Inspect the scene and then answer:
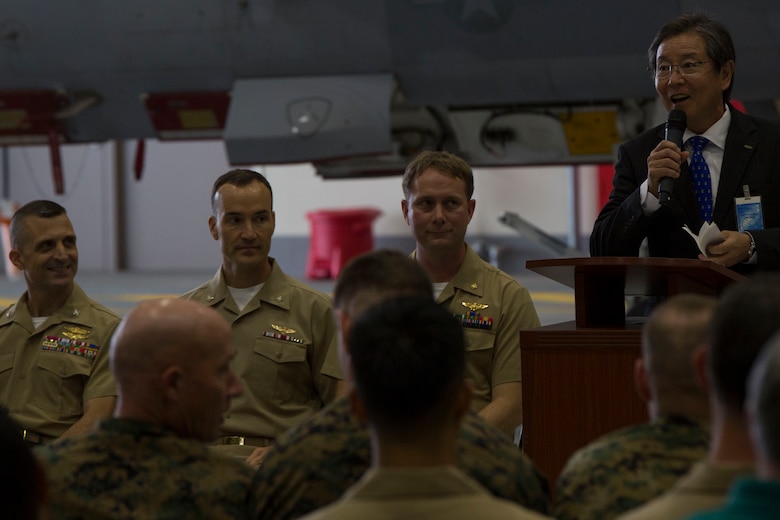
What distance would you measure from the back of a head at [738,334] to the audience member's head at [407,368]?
0.40 metres

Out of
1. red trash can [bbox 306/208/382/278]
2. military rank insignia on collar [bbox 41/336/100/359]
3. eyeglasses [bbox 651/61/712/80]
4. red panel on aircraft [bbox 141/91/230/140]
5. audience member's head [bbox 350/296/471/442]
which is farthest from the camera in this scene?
red trash can [bbox 306/208/382/278]

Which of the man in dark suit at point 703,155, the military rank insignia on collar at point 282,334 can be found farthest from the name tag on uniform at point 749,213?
the military rank insignia on collar at point 282,334

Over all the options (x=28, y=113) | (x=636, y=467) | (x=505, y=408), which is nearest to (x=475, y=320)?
(x=505, y=408)

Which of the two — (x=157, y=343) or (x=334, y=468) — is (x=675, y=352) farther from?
(x=157, y=343)

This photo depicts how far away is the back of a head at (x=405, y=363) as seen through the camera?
A: 5.44ft

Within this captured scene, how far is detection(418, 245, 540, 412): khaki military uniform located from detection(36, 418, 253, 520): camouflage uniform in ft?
4.83

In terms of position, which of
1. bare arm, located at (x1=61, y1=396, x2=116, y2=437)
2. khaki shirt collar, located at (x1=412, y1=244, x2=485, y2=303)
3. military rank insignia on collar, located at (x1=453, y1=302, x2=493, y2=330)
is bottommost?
bare arm, located at (x1=61, y1=396, x2=116, y2=437)

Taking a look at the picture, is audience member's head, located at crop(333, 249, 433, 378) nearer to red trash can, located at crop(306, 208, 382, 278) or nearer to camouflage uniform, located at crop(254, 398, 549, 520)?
camouflage uniform, located at crop(254, 398, 549, 520)

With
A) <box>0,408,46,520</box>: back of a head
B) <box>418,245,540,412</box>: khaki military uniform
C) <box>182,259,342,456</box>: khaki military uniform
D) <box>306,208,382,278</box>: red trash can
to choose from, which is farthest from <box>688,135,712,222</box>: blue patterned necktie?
<box>306,208,382,278</box>: red trash can

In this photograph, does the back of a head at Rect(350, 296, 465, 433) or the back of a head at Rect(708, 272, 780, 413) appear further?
the back of a head at Rect(350, 296, 465, 433)

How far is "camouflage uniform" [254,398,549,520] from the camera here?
1994 mm

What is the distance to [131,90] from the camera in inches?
255

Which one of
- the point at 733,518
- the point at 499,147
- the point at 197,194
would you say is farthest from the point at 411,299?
the point at 197,194

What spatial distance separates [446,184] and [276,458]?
1.69 metres
